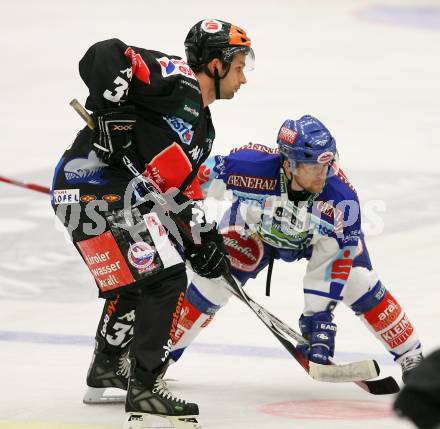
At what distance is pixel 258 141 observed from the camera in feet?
32.4

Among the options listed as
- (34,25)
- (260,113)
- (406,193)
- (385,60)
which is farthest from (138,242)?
(34,25)

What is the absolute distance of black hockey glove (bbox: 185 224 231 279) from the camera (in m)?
4.63

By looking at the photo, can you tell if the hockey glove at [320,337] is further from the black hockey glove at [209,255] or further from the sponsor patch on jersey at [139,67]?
the sponsor patch on jersey at [139,67]

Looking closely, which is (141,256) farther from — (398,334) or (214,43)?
(398,334)

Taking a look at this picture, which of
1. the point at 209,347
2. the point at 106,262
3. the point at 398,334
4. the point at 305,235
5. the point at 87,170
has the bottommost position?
the point at 209,347

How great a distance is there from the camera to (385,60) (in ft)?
44.1

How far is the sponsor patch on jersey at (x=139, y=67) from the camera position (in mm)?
4293

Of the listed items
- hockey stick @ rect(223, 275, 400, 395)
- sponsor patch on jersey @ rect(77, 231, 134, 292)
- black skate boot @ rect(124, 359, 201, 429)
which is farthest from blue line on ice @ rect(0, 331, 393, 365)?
sponsor patch on jersey @ rect(77, 231, 134, 292)

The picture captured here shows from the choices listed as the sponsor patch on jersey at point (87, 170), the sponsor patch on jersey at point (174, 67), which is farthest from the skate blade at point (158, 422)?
the sponsor patch on jersey at point (174, 67)

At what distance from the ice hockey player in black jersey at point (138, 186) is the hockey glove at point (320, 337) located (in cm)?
67

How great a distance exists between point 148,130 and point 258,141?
217 inches

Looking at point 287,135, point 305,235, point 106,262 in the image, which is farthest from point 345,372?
point 106,262

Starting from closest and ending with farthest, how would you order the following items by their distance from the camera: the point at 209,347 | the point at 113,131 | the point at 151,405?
1. the point at 113,131
2. the point at 151,405
3. the point at 209,347

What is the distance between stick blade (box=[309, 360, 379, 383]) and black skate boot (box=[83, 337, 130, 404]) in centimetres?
74
